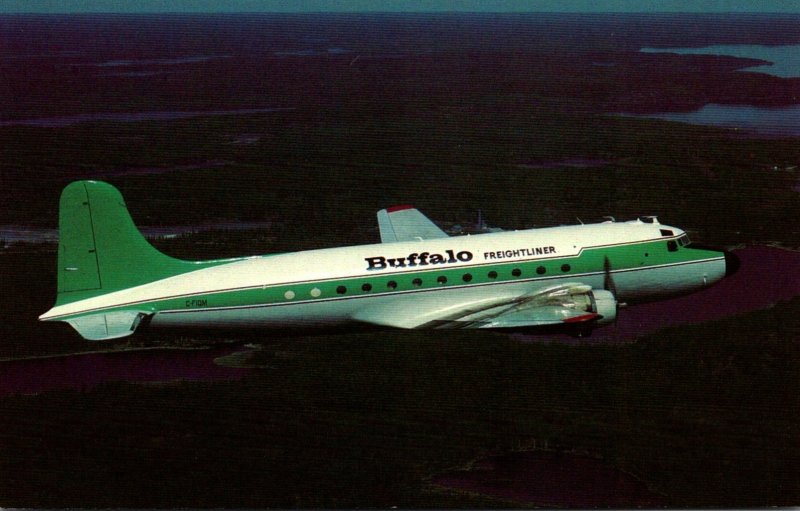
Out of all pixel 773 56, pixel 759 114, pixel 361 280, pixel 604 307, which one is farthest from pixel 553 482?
pixel 773 56

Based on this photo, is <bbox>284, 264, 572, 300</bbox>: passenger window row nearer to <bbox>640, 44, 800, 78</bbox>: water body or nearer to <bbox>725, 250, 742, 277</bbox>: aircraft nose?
<bbox>725, 250, 742, 277</bbox>: aircraft nose

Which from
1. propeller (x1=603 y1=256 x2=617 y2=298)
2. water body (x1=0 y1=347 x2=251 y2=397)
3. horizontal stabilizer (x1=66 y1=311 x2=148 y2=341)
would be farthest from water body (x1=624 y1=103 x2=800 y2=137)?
horizontal stabilizer (x1=66 y1=311 x2=148 y2=341)

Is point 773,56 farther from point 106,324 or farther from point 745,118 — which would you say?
point 106,324

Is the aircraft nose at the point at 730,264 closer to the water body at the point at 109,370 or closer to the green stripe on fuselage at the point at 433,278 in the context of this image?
the green stripe on fuselage at the point at 433,278

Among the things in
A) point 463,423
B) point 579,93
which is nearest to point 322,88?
point 579,93

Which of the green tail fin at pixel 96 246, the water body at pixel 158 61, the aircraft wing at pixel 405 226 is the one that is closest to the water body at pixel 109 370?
the green tail fin at pixel 96 246
